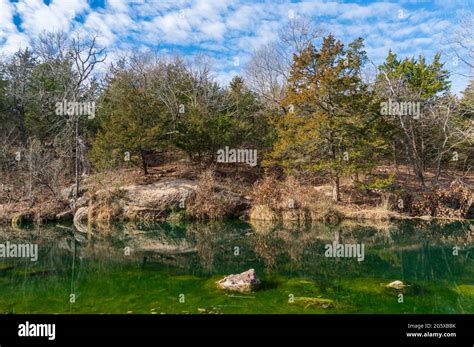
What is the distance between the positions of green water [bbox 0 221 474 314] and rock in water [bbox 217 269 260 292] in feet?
0.68

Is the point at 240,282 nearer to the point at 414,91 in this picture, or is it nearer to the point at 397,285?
the point at 397,285

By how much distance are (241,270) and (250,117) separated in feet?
55.5

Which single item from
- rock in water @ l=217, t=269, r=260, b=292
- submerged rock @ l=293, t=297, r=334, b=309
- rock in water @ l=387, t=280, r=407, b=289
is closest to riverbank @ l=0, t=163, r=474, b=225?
rock in water @ l=387, t=280, r=407, b=289

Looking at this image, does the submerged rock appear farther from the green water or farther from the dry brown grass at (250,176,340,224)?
the dry brown grass at (250,176,340,224)

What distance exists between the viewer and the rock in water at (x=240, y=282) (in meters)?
7.49

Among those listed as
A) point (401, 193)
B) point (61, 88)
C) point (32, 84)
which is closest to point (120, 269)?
point (401, 193)

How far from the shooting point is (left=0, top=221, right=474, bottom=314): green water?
6.78 metres

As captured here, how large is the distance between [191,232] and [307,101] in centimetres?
907

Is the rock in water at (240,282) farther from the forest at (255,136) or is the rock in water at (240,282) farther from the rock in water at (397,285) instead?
the forest at (255,136)

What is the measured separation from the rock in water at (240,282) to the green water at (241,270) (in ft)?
0.68

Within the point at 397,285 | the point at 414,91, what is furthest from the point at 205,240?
the point at 414,91

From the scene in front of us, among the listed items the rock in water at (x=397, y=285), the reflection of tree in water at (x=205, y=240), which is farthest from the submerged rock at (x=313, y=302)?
the reflection of tree in water at (x=205, y=240)

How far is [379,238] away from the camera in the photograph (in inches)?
538

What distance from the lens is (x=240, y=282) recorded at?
7637 mm
